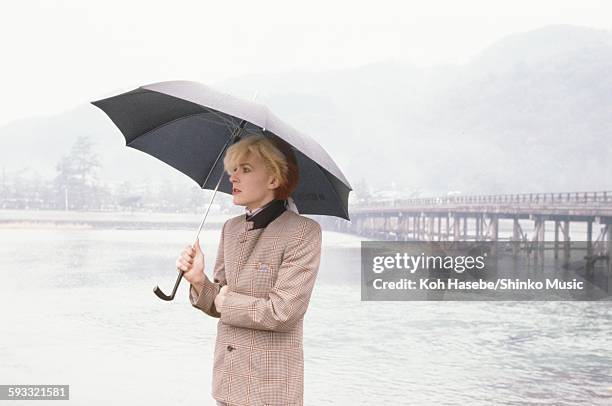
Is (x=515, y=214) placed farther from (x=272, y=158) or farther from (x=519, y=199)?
(x=272, y=158)

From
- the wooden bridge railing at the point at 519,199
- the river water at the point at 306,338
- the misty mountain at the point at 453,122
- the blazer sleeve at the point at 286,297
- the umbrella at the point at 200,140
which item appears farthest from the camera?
the misty mountain at the point at 453,122

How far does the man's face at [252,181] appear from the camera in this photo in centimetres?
157

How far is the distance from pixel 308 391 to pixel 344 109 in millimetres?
9398

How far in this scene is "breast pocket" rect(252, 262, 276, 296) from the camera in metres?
1.55

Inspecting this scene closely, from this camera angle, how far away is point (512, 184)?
13281 mm

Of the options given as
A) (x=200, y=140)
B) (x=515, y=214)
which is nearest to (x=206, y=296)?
(x=200, y=140)

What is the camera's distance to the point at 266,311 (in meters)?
1.51

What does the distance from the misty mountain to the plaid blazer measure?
33.9ft

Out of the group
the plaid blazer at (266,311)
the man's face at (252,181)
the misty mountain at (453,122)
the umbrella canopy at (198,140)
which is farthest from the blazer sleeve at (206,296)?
the misty mountain at (453,122)

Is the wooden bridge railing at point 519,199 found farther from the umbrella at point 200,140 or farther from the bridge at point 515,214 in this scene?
the umbrella at point 200,140

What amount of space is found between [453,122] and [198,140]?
41.4 ft

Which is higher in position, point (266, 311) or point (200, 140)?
point (200, 140)

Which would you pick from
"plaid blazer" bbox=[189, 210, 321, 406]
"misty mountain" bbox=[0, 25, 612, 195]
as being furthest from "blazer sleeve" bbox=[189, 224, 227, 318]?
"misty mountain" bbox=[0, 25, 612, 195]

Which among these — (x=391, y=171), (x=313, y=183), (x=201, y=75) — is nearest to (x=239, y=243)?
(x=313, y=183)
